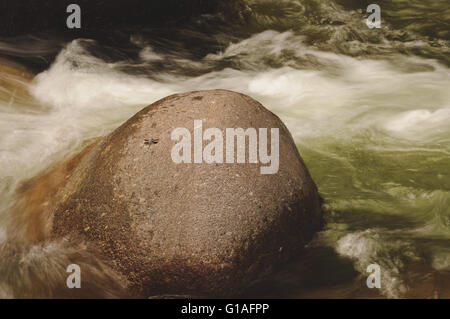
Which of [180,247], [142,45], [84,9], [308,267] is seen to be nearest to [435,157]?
[308,267]

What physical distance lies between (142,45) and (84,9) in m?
1.06

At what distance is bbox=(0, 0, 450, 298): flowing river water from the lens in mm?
3854

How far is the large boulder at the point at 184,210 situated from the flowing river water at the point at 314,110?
25 cm

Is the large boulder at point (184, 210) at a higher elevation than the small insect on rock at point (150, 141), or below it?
below

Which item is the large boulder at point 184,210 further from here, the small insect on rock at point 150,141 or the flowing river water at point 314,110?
the flowing river water at point 314,110

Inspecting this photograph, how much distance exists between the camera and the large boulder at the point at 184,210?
3350mm

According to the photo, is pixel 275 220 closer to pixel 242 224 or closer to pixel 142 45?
pixel 242 224

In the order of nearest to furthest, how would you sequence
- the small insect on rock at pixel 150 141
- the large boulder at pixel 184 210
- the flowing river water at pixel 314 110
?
1. the large boulder at pixel 184 210
2. the small insect on rock at pixel 150 141
3. the flowing river water at pixel 314 110

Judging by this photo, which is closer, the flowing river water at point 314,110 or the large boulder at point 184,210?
the large boulder at point 184,210

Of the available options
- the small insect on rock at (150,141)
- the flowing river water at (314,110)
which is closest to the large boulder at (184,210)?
the small insect on rock at (150,141)

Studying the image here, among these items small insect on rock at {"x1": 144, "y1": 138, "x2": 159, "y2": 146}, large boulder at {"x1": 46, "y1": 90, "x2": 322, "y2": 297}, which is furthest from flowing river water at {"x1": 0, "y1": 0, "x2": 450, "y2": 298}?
small insect on rock at {"x1": 144, "y1": 138, "x2": 159, "y2": 146}

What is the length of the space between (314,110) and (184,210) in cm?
345

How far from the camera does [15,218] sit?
4.25 metres

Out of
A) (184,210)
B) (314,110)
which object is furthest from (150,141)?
(314,110)
